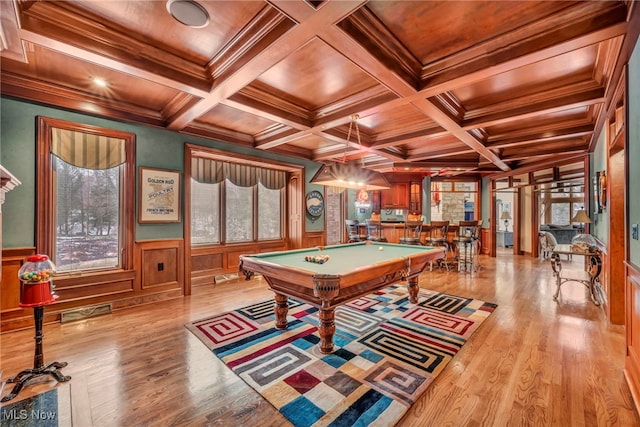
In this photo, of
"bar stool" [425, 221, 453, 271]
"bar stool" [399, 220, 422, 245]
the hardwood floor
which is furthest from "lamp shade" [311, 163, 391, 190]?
"bar stool" [425, 221, 453, 271]

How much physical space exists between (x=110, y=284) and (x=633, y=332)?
5.65 metres

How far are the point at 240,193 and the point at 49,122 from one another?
3187mm

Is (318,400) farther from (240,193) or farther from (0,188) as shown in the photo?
(240,193)

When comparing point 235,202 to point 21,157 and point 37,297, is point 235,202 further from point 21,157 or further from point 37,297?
point 37,297

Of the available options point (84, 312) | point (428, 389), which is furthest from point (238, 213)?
point (428, 389)

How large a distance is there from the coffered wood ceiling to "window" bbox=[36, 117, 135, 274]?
1.23ft

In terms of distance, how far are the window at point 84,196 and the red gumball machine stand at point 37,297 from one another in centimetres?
150

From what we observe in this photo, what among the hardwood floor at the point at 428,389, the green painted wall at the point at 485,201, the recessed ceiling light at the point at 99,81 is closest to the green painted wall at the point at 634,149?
the hardwood floor at the point at 428,389

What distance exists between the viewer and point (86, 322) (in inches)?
134

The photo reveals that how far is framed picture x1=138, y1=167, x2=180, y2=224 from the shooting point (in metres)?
4.10

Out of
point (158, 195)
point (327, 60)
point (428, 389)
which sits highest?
point (327, 60)

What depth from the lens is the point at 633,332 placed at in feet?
6.99

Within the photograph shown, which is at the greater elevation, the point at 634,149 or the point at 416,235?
the point at 634,149

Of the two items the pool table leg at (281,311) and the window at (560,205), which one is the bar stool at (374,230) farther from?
the window at (560,205)
